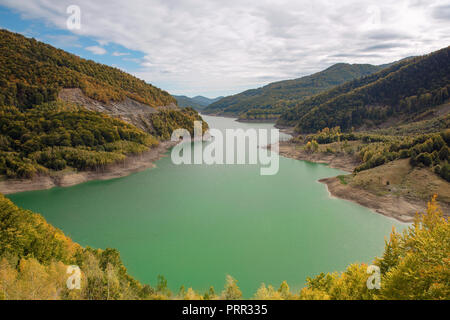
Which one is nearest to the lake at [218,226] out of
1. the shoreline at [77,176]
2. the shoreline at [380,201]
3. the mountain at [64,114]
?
the shoreline at [380,201]

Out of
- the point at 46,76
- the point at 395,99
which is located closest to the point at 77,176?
the point at 46,76

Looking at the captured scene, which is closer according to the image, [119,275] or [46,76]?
[119,275]

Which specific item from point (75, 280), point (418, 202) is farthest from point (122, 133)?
point (418, 202)

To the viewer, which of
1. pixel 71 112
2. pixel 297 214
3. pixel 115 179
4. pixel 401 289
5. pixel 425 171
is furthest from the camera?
pixel 71 112

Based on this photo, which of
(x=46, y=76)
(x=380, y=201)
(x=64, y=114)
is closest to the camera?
(x=380, y=201)

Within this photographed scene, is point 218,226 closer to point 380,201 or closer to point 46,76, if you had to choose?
point 380,201

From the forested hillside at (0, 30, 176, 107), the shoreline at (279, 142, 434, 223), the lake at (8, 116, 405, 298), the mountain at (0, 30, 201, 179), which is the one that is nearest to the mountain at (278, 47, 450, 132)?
the shoreline at (279, 142, 434, 223)

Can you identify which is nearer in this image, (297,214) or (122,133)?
(297,214)
